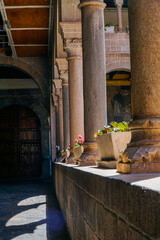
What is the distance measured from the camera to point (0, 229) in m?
5.44

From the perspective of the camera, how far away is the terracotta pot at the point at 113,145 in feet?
10.6

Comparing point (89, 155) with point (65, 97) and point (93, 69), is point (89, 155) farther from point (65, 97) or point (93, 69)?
point (65, 97)

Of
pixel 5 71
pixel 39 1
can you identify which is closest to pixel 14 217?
pixel 39 1

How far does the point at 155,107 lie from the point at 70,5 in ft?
18.3

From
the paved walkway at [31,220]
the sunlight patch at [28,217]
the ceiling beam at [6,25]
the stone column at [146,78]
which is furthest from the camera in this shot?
the ceiling beam at [6,25]

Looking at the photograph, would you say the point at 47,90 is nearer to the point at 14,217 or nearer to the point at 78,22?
the point at 78,22

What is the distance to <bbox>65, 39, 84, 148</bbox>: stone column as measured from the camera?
279 inches

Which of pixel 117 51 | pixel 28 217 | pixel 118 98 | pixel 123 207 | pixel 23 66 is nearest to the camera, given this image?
pixel 123 207

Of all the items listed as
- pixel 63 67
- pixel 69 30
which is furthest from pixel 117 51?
pixel 69 30

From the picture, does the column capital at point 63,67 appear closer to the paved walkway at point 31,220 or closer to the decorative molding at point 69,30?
the decorative molding at point 69,30

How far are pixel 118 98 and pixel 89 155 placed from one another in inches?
510

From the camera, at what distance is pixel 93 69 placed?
4785mm

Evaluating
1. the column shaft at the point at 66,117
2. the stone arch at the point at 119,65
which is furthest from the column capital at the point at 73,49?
the stone arch at the point at 119,65

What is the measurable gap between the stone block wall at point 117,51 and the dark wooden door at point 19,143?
9.22 meters
